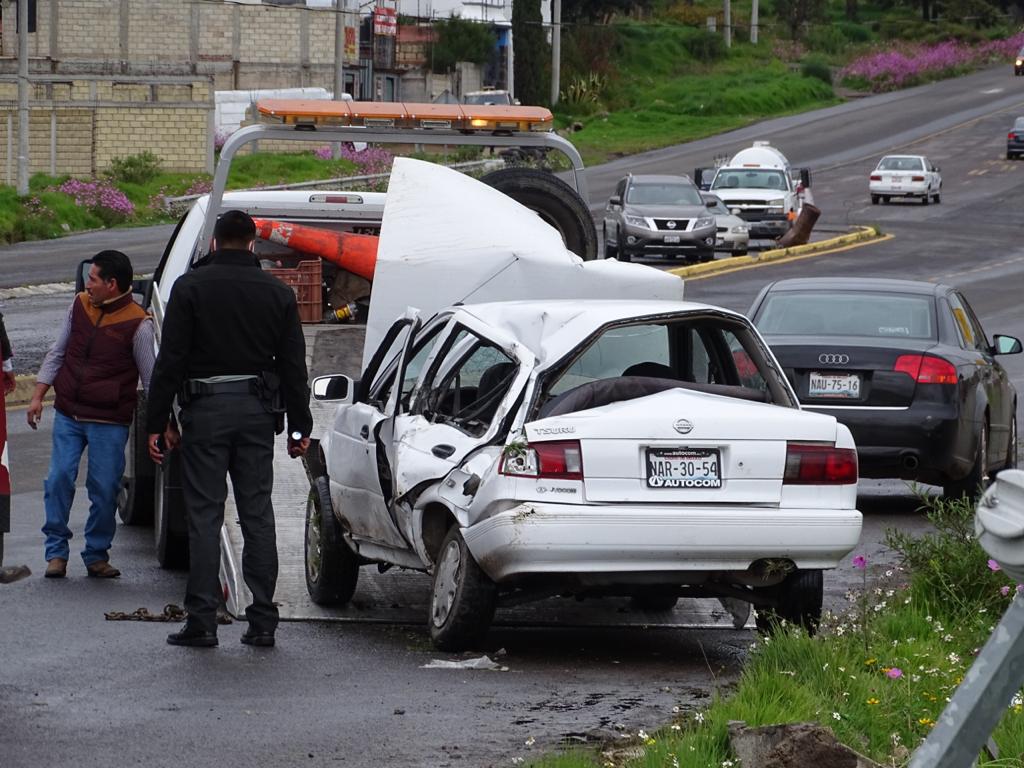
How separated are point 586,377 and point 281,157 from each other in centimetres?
4868

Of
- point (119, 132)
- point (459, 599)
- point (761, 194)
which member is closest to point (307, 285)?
point (459, 599)

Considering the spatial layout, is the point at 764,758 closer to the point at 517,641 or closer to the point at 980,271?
the point at 517,641

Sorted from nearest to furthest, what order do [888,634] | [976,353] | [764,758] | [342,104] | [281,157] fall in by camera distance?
[764,758]
[888,634]
[342,104]
[976,353]
[281,157]

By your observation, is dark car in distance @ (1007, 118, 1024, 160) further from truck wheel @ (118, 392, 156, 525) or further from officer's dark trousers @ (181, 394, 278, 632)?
officer's dark trousers @ (181, 394, 278, 632)

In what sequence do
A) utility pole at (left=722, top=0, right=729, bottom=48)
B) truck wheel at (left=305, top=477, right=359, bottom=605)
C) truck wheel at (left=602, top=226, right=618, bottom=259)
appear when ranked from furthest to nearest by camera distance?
1. utility pole at (left=722, top=0, right=729, bottom=48)
2. truck wheel at (left=602, top=226, right=618, bottom=259)
3. truck wheel at (left=305, top=477, right=359, bottom=605)

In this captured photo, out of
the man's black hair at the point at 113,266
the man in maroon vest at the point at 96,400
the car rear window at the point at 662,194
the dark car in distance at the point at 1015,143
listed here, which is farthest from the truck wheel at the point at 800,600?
the dark car in distance at the point at 1015,143

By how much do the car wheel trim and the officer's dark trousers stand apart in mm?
714

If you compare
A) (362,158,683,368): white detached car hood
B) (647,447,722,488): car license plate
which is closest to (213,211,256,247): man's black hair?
(647,447,722,488): car license plate

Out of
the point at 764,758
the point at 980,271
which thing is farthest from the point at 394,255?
the point at 980,271

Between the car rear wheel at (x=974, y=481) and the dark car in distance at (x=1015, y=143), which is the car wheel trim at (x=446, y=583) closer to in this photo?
the car rear wheel at (x=974, y=481)

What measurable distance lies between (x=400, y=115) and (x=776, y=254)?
24.8 m

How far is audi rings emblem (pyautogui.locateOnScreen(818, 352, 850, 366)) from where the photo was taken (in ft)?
41.3

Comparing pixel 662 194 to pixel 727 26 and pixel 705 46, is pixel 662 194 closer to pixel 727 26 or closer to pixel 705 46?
pixel 705 46

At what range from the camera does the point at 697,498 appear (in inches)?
312
